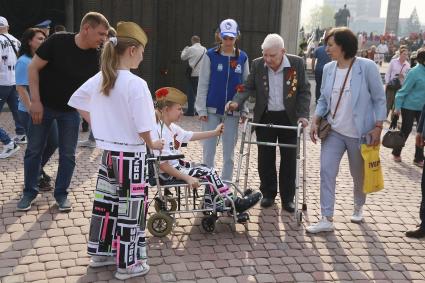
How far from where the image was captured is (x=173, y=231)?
15.7 feet

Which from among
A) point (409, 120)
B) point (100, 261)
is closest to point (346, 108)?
point (100, 261)

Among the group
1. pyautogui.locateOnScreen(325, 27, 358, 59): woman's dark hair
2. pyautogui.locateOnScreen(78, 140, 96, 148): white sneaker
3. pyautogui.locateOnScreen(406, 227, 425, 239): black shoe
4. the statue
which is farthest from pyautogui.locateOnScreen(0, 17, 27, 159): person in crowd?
the statue

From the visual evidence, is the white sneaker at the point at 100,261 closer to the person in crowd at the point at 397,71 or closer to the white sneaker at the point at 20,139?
the white sneaker at the point at 20,139

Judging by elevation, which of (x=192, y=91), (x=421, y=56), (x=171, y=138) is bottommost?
(x=192, y=91)

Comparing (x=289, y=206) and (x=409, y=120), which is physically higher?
(x=409, y=120)

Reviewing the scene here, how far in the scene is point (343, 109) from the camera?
4.73m

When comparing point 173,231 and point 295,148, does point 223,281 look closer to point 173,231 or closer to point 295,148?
point 173,231

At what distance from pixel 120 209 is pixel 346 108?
2.28 meters

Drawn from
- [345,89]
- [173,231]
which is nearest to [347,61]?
[345,89]

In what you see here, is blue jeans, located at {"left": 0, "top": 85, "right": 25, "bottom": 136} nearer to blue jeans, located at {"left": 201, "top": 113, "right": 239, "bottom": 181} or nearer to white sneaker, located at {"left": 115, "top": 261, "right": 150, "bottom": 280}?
blue jeans, located at {"left": 201, "top": 113, "right": 239, "bottom": 181}

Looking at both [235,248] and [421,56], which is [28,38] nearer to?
[235,248]

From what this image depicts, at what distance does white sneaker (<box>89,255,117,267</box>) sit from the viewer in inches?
157

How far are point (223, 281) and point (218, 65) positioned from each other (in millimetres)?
2413

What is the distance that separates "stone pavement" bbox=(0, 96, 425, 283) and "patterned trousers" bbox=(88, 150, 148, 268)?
Answer: 22 cm
